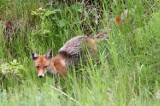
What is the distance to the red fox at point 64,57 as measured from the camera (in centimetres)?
917

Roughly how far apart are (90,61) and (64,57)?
68.8 inches

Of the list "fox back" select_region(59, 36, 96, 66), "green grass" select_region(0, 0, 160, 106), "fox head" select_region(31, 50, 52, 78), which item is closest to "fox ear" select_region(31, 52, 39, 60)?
"fox head" select_region(31, 50, 52, 78)

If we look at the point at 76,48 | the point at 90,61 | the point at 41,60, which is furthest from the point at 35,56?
the point at 90,61

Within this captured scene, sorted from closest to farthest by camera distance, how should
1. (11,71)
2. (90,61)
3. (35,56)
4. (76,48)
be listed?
(90,61) < (11,71) < (35,56) < (76,48)

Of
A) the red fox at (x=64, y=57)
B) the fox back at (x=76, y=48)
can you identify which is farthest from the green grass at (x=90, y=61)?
the fox back at (x=76, y=48)

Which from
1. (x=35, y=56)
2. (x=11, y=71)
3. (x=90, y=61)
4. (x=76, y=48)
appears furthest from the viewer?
(x=76, y=48)

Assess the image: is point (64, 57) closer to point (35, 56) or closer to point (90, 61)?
point (35, 56)

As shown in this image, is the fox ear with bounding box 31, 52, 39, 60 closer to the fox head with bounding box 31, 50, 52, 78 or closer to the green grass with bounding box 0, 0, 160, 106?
the fox head with bounding box 31, 50, 52, 78

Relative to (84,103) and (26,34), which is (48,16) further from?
(84,103)

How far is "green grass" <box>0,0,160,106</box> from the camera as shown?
6.74 m

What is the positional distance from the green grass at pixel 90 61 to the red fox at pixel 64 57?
178mm

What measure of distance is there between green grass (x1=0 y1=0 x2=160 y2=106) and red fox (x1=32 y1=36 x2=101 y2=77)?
0.58 feet

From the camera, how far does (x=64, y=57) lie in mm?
9516

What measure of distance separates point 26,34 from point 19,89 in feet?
7.34
